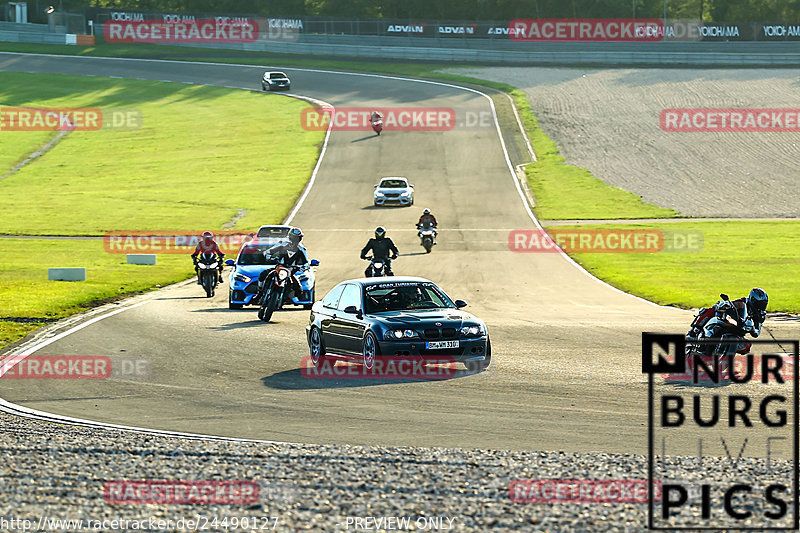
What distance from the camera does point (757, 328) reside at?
15977mm

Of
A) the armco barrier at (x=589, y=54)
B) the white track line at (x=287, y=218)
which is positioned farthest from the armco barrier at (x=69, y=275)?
the armco barrier at (x=589, y=54)

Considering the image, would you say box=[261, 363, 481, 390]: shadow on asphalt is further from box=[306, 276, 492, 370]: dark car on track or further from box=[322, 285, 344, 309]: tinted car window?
box=[322, 285, 344, 309]: tinted car window

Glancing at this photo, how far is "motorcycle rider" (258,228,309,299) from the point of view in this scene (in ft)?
76.8

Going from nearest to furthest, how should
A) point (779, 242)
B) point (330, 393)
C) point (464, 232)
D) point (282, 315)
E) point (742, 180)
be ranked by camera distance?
point (330, 393)
point (282, 315)
point (779, 242)
point (464, 232)
point (742, 180)

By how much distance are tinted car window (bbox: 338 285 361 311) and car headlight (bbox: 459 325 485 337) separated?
74.9 inches

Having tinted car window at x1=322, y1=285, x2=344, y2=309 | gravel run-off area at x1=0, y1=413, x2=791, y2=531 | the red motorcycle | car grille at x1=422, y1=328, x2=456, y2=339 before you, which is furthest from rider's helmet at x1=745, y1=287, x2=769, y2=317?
the red motorcycle

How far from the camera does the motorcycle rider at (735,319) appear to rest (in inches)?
620

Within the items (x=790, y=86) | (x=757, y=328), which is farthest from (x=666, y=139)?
(x=757, y=328)

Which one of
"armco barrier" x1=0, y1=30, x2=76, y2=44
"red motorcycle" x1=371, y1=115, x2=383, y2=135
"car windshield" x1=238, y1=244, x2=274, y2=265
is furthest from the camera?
"armco barrier" x1=0, y1=30, x2=76, y2=44

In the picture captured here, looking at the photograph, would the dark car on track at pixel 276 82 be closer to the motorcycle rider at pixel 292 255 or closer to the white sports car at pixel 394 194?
the white sports car at pixel 394 194

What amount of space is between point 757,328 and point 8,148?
6847 cm

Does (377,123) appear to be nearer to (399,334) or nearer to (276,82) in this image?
(276,82)

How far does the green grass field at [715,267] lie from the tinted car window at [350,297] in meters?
11.3

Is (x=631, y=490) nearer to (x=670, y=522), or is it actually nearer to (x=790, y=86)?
(x=670, y=522)
